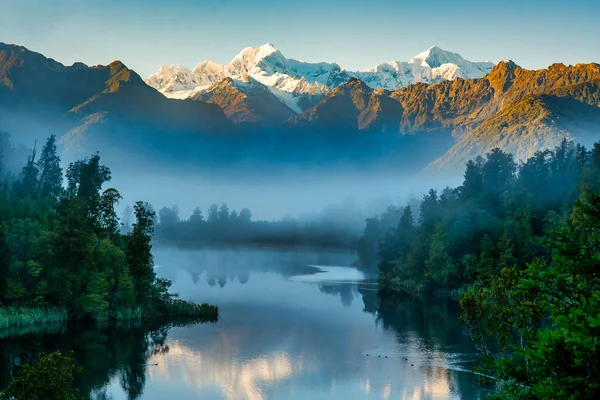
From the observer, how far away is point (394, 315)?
107625 millimetres

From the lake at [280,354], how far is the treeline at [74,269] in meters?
4.46

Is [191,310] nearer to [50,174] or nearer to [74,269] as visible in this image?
[74,269]

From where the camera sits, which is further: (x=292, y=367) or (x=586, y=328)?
(x=292, y=367)

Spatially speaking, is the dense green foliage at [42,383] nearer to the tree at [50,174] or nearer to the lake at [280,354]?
the lake at [280,354]

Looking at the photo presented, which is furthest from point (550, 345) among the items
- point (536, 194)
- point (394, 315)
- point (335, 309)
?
point (536, 194)

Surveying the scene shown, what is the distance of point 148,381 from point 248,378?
10.1 m

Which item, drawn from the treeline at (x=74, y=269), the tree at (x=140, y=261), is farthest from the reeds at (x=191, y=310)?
the tree at (x=140, y=261)

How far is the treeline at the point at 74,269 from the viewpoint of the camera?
82.9 metres

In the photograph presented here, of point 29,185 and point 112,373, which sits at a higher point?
point 29,185

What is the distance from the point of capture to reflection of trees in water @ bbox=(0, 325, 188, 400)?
5824cm

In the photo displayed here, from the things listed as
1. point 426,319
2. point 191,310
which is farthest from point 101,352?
point 426,319

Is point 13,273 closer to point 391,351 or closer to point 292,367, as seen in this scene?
point 292,367

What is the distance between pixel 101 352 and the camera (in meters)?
71.1

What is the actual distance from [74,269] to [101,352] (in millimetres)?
18455
